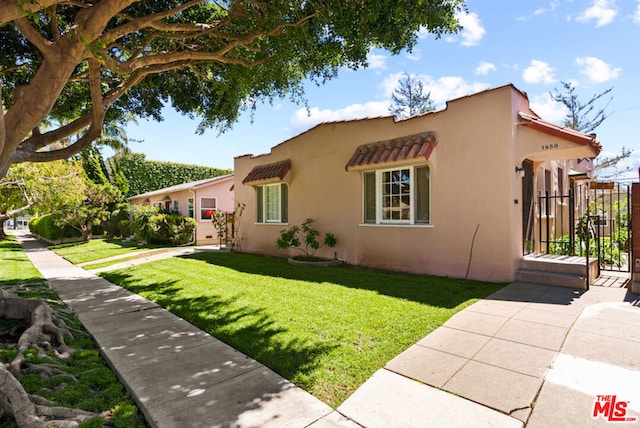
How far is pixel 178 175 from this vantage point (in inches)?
1155

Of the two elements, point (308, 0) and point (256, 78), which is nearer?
point (308, 0)

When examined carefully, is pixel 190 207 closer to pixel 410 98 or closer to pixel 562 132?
pixel 562 132

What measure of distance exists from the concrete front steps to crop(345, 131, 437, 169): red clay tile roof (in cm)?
348

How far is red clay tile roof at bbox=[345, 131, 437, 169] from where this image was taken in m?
8.25

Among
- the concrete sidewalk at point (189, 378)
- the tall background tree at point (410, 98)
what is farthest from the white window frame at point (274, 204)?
the tall background tree at point (410, 98)

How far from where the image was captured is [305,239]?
11.8 metres

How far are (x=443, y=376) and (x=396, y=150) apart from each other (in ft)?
21.0

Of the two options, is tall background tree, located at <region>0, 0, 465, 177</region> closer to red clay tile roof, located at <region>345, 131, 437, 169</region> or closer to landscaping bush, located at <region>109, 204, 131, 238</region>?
red clay tile roof, located at <region>345, 131, 437, 169</region>

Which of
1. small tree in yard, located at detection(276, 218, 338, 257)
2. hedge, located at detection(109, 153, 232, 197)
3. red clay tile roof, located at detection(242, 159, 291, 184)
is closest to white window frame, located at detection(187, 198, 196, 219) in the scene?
red clay tile roof, located at detection(242, 159, 291, 184)

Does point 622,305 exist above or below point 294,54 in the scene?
below

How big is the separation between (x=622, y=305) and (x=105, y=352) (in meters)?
8.29

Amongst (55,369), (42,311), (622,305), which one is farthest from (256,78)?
(622,305)

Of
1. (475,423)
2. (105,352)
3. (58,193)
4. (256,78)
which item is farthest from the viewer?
(58,193)

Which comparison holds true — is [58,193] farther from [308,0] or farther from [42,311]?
[308,0]
